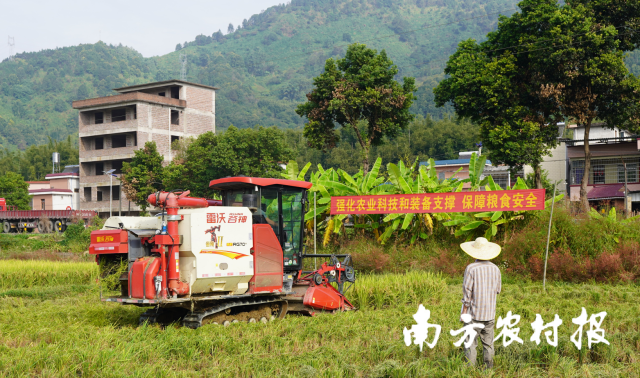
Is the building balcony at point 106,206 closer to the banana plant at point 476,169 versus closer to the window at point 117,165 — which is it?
the window at point 117,165

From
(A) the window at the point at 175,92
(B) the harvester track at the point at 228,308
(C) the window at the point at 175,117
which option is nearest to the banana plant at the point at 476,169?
(B) the harvester track at the point at 228,308

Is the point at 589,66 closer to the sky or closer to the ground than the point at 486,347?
closer to the sky

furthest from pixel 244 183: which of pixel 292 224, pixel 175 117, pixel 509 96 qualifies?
pixel 175 117

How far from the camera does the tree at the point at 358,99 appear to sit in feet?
103

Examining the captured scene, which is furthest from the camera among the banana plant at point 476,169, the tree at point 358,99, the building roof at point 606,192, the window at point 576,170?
the window at point 576,170

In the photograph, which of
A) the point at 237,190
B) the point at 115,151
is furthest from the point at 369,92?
the point at 115,151

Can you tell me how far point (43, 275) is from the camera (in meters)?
17.9

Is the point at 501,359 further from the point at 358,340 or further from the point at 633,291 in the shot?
the point at 633,291

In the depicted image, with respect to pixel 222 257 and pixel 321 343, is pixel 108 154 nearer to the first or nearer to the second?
pixel 222 257

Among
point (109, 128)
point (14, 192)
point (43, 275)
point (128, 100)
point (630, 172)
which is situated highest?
point (128, 100)

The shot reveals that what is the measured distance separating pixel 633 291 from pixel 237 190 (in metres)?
8.90

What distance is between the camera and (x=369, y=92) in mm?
31000

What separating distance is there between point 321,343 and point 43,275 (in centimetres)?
1231

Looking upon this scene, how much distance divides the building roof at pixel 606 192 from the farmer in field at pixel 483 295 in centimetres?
3161
